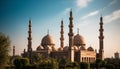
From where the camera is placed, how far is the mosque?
3588 centimetres

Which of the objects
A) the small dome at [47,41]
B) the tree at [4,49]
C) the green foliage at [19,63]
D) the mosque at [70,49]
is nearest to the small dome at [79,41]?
the mosque at [70,49]

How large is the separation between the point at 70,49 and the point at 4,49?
15.4 m

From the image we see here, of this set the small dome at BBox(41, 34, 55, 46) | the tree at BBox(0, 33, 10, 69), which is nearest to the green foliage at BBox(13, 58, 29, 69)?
the tree at BBox(0, 33, 10, 69)

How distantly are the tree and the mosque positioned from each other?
15.1m

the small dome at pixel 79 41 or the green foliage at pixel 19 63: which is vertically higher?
the small dome at pixel 79 41

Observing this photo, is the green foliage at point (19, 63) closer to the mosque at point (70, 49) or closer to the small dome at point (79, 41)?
the mosque at point (70, 49)

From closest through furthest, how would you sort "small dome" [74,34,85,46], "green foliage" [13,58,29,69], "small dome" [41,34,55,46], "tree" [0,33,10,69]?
1. "tree" [0,33,10,69]
2. "green foliage" [13,58,29,69]
3. "small dome" [41,34,55,46]
4. "small dome" [74,34,85,46]

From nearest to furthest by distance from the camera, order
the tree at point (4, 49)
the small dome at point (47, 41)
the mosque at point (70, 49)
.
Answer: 1. the tree at point (4, 49)
2. the mosque at point (70, 49)
3. the small dome at point (47, 41)

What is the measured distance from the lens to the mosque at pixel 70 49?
35.9 meters

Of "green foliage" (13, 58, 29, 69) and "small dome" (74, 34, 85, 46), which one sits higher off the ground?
"small dome" (74, 34, 85, 46)

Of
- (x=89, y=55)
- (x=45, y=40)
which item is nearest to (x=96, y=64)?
(x=89, y=55)

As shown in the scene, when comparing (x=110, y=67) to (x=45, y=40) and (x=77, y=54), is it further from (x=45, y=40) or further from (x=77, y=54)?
(x=45, y=40)

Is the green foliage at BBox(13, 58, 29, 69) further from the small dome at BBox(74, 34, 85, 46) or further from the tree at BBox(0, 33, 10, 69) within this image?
the small dome at BBox(74, 34, 85, 46)

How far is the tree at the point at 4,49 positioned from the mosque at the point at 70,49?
1508 centimetres
